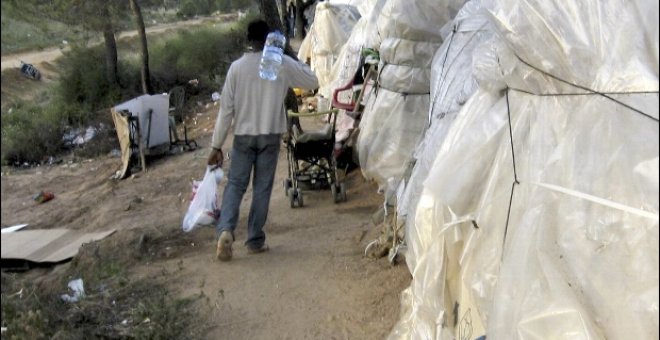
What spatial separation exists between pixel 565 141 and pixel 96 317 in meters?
2.94

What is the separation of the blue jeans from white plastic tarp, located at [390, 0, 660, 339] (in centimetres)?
250

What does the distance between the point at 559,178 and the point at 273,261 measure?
3568mm

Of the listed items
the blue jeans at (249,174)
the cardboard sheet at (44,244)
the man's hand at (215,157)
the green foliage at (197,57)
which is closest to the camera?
the blue jeans at (249,174)

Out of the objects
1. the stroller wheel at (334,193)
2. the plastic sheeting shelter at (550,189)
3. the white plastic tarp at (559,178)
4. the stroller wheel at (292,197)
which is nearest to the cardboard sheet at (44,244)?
the stroller wheel at (292,197)

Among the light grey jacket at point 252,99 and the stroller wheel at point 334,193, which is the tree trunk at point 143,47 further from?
the light grey jacket at point 252,99

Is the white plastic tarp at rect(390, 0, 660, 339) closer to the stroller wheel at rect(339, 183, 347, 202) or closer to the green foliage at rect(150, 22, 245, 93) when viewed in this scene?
the stroller wheel at rect(339, 183, 347, 202)

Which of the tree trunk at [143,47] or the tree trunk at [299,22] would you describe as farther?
the tree trunk at [299,22]

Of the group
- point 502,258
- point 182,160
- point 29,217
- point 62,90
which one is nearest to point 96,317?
point 502,258

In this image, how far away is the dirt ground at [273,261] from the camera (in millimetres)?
4621

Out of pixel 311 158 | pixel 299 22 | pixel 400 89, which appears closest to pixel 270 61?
pixel 400 89

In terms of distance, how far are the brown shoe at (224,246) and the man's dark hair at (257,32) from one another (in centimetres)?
152

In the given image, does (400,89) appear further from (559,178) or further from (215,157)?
(559,178)

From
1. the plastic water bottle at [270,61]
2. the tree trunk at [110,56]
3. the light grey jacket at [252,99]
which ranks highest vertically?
the plastic water bottle at [270,61]

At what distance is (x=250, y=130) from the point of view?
5367mm
